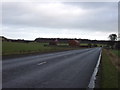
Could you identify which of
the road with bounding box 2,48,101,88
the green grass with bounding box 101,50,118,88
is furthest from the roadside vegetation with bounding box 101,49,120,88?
the road with bounding box 2,48,101,88

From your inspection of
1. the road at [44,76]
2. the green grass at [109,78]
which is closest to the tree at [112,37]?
the road at [44,76]

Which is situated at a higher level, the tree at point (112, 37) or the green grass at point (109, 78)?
the tree at point (112, 37)

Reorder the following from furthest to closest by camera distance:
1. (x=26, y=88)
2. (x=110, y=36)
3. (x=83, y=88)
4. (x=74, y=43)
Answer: (x=110, y=36)
(x=74, y=43)
(x=83, y=88)
(x=26, y=88)

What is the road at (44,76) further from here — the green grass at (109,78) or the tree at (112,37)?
the tree at (112,37)

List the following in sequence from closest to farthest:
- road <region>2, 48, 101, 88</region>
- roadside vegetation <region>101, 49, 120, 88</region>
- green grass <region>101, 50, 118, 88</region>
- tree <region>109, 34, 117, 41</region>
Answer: road <region>2, 48, 101, 88</region>
green grass <region>101, 50, 118, 88</region>
roadside vegetation <region>101, 49, 120, 88</region>
tree <region>109, 34, 117, 41</region>

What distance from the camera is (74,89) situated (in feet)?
29.3

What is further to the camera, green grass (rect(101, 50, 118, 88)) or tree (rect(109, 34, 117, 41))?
tree (rect(109, 34, 117, 41))

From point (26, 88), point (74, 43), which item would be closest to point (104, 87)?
point (26, 88)

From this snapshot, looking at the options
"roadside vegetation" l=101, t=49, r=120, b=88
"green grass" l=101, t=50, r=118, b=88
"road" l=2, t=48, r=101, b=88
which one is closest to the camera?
"road" l=2, t=48, r=101, b=88

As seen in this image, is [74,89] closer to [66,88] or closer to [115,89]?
[66,88]

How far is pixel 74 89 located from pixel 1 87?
2.66 metres

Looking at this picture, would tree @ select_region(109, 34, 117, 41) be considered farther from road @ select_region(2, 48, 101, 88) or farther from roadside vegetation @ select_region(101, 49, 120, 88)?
road @ select_region(2, 48, 101, 88)

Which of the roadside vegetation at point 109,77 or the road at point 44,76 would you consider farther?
the roadside vegetation at point 109,77

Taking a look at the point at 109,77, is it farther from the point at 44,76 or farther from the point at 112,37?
the point at 112,37
